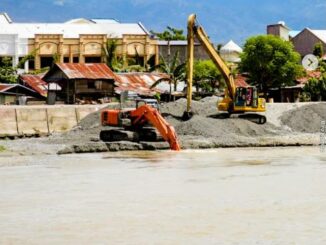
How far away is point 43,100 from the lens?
6556 centimetres

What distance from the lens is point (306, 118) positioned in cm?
5025

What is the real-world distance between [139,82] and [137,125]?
31963mm

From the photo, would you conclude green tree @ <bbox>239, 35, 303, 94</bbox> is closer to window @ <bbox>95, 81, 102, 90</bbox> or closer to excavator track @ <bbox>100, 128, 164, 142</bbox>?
window @ <bbox>95, 81, 102, 90</bbox>

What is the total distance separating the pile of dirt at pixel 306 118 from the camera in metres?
48.9

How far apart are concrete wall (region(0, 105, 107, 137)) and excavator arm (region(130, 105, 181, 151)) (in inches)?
347

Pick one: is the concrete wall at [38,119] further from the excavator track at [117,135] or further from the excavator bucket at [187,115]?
the excavator track at [117,135]

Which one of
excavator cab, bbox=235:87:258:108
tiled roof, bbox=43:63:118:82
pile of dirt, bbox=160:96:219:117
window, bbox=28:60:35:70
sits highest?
window, bbox=28:60:35:70

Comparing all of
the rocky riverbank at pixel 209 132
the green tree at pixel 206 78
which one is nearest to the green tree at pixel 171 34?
the green tree at pixel 206 78

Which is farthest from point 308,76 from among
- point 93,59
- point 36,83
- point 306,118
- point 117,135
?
point 117,135

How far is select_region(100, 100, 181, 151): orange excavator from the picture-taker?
128ft

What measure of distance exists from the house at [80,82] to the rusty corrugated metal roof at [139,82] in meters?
1.26

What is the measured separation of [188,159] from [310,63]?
4986cm

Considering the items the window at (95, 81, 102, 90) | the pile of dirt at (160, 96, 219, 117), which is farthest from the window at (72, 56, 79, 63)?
the pile of dirt at (160, 96, 219, 117)

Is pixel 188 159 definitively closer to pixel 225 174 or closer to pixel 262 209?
pixel 225 174
